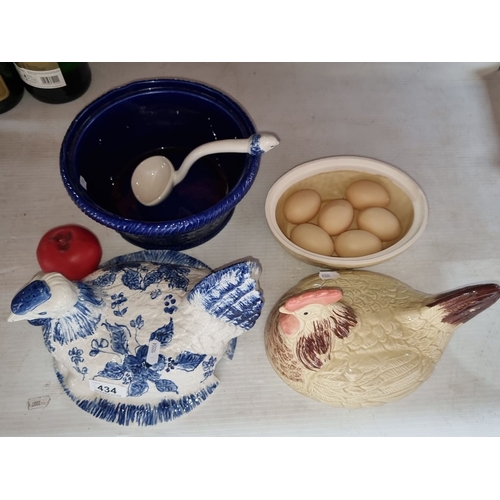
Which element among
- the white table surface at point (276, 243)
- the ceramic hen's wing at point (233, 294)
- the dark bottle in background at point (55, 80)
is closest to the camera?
the ceramic hen's wing at point (233, 294)

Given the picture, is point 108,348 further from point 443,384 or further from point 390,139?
point 390,139

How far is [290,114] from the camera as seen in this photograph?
1.00 metres

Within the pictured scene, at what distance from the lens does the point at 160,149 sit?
878mm

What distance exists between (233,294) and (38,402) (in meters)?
0.37

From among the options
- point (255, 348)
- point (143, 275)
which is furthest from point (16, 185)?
point (255, 348)

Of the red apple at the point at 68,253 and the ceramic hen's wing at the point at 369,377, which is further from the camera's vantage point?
the red apple at the point at 68,253

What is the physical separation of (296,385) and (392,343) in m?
0.14

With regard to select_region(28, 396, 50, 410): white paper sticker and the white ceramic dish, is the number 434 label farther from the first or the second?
the white ceramic dish

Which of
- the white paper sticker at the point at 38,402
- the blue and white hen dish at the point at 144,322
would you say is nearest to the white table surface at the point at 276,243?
the white paper sticker at the point at 38,402

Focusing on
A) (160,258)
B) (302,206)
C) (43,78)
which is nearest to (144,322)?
(160,258)

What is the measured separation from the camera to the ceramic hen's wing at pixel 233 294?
1.83 ft

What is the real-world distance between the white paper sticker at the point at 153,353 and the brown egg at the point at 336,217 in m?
0.32

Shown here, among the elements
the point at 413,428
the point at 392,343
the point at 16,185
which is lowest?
the point at 413,428

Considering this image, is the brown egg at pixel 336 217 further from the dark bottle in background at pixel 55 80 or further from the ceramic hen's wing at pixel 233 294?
the dark bottle in background at pixel 55 80
